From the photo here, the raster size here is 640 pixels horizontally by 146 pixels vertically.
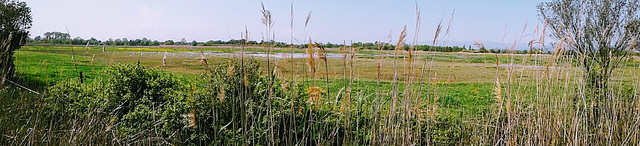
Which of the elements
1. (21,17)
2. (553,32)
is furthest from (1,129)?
(553,32)

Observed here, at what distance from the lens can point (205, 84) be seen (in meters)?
2.99

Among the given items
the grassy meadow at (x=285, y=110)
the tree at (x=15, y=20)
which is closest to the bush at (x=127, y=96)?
the grassy meadow at (x=285, y=110)

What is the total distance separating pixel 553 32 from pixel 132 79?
720 centimetres

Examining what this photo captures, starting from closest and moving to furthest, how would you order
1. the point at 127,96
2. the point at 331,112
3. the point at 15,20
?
1. the point at 331,112
2. the point at 127,96
3. the point at 15,20

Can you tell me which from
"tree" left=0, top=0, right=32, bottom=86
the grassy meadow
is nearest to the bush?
the grassy meadow

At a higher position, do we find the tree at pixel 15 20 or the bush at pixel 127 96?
the tree at pixel 15 20

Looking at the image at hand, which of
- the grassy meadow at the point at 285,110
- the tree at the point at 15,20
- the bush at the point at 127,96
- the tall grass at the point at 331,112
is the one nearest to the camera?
the tall grass at the point at 331,112

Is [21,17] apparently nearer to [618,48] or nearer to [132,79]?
[132,79]

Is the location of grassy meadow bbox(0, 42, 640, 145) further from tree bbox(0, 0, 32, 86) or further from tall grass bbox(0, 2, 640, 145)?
tree bbox(0, 0, 32, 86)

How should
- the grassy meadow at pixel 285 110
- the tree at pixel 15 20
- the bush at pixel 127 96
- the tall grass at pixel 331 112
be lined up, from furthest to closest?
the tree at pixel 15 20 < the bush at pixel 127 96 < the grassy meadow at pixel 285 110 < the tall grass at pixel 331 112

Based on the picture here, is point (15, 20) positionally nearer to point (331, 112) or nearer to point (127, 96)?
point (127, 96)

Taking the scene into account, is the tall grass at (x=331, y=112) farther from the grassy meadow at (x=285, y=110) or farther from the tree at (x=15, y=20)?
the tree at (x=15, y=20)

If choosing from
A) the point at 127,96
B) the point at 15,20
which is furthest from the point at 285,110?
the point at 15,20

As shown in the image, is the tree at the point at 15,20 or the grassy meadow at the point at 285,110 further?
the tree at the point at 15,20
